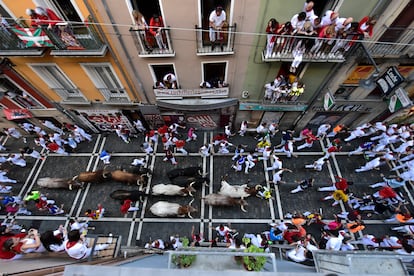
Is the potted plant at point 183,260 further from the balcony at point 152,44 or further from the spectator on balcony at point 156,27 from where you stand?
the spectator on balcony at point 156,27

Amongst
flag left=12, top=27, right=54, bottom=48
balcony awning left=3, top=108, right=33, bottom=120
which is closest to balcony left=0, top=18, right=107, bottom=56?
flag left=12, top=27, right=54, bottom=48

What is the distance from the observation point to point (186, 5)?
1016 centimetres

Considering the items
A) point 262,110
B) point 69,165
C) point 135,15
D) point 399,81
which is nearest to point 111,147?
point 69,165

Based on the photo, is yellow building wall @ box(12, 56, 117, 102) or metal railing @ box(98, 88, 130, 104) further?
metal railing @ box(98, 88, 130, 104)

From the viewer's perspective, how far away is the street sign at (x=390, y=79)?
11.1 metres

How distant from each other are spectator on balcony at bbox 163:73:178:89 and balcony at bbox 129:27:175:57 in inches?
73.7

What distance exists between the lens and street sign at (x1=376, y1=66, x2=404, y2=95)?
1110 centimetres

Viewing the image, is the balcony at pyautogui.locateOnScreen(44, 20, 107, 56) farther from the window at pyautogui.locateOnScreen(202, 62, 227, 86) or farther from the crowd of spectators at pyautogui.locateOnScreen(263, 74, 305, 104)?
the crowd of spectators at pyautogui.locateOnScreen(263, 74, 305, 104)

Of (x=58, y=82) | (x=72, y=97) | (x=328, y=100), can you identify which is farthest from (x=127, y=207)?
(x=328, y=100)

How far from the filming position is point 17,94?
15.7 meters

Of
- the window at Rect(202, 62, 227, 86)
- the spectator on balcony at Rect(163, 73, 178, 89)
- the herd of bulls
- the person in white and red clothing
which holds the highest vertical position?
the window at Rect(202, 62, 227, 86)

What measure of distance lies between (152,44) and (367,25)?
1080 cm

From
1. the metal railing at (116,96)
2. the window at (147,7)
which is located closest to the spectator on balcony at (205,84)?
the window at (147,7)

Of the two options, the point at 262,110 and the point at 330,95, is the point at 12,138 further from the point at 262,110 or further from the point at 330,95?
the point at 330,95
